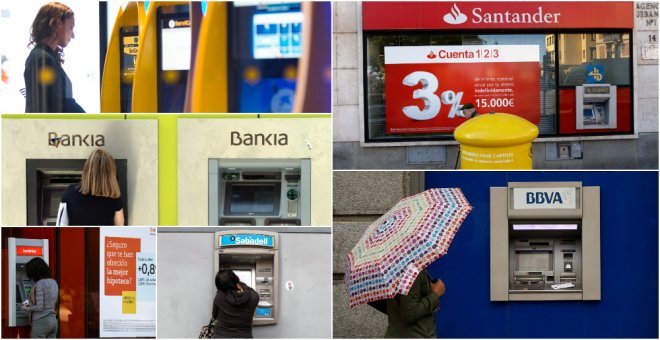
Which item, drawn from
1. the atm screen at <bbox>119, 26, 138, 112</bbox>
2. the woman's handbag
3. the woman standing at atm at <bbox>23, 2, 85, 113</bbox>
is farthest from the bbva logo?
the woman standing at atm at <bbox>23, 2, 85, 113</bbox>

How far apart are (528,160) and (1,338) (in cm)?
426

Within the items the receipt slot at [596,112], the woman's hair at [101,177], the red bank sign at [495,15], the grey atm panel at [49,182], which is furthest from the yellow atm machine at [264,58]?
the receipt slot at [596,112]

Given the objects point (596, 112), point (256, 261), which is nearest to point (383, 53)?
point (596, 112)

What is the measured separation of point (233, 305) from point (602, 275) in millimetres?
2988

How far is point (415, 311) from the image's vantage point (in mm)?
5168

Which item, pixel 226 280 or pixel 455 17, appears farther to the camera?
pixel 455 17

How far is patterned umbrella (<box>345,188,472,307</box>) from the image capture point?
5000mm

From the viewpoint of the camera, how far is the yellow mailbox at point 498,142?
664 centimetres

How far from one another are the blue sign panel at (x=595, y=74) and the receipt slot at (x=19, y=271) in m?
6.11

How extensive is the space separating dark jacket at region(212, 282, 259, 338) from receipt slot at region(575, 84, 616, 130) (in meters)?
5.02

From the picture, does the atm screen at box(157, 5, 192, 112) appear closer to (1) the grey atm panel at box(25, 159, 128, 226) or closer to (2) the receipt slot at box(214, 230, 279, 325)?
(1) the grey atm panel at box(25, 159, 128, 226)

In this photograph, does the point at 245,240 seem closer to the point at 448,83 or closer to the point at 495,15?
the point at 448,83

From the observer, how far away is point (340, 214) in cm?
695

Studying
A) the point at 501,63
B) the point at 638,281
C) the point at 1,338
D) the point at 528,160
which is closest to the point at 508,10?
the point at 501,63
